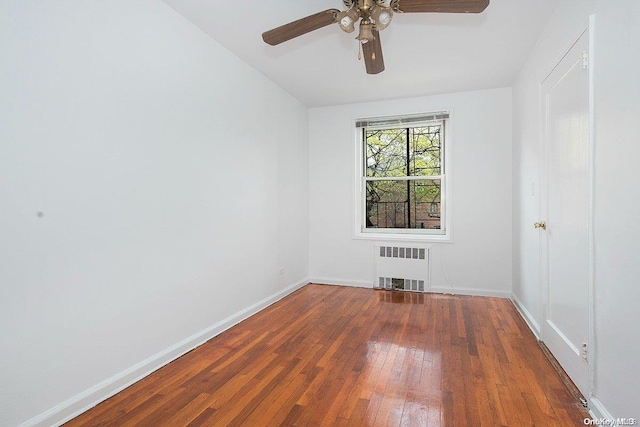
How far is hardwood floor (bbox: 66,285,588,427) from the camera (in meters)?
1.77

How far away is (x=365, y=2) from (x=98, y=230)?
6.56 feet

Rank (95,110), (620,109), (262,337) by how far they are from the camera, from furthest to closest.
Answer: (262,337), (95,110), (620,109)

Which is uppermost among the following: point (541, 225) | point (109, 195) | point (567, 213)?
point (109, 195)

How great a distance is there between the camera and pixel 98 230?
192cm

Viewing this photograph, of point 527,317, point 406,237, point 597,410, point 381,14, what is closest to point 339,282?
point 406,237

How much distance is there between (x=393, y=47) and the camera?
2963mm

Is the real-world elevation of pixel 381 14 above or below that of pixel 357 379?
above

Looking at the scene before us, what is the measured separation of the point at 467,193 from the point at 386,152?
3.99 ft

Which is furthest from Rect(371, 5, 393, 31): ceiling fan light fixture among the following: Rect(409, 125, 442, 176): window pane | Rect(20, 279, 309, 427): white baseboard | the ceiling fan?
Rect(409, 125, 442, 176): window pane

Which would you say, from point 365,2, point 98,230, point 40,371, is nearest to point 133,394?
point 40,371

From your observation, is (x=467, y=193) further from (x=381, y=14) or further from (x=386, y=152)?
(x=381, y=14)

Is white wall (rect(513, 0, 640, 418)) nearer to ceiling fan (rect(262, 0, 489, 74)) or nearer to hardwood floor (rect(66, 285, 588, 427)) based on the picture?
hardwood floor (rect(66, 285, 588, 427))

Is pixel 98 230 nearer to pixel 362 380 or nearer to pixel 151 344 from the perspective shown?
pixel 151 344

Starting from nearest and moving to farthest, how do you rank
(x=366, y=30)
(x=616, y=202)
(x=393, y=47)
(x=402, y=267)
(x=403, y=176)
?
1. (x=616, y=202)
2. (x=366, y=30)
3. (x=393, y=47)
4. (x=402, y=267)
5. (x=403, y=176)
